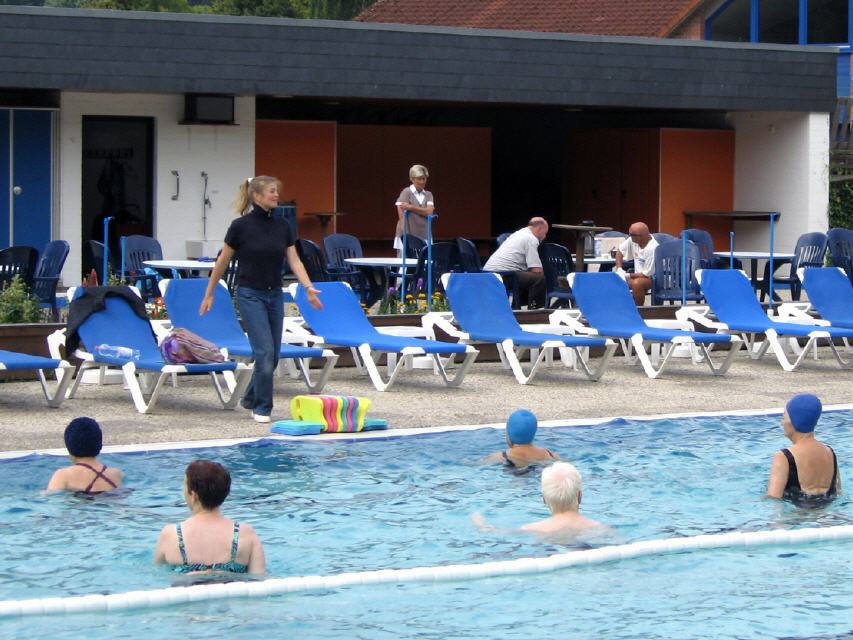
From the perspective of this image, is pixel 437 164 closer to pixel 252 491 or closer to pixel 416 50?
pixel 416 50

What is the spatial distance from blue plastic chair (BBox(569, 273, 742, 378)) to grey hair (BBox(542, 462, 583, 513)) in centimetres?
571

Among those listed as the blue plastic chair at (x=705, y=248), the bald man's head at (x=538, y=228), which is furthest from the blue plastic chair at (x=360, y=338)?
the blue plastic chair at (x=705, y=248)

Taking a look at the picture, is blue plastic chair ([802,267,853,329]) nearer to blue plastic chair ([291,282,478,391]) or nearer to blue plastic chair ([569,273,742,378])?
blue plastic chair ([569,273,742,378])

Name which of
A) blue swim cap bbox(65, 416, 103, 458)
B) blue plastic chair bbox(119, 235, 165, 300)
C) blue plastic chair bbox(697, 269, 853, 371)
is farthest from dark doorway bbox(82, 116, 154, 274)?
blue swim cap bbox(65, 416, 103, 458)

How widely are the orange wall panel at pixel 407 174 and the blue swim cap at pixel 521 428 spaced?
16.7 metres

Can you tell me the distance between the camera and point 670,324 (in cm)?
1441

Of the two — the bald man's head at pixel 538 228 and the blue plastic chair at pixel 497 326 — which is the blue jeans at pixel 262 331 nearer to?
the blue plastic chair at pixel 497 326

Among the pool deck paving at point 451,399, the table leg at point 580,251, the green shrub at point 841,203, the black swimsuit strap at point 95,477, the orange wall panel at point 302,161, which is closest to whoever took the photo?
the black swimsuit strap at point 95,477

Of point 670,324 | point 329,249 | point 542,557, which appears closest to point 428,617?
point 542,557

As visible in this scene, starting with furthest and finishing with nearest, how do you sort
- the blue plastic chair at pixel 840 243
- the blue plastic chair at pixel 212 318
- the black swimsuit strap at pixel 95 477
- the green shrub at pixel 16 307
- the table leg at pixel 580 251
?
the blue plastic chair at pixel 840 243 < the table leg at pixel 580 251 < the green shrub at pixel 16 307 < the blue plastic chair at pixel 212 318 < the black swimsuit strap at pixel 95 477

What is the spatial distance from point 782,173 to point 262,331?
1565cm

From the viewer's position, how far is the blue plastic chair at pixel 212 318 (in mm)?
11906

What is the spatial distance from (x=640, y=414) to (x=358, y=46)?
1029 centimetres

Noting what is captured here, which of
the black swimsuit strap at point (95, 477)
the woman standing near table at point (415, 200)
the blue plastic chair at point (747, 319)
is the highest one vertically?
the woman standing near table at point (415, 200)
